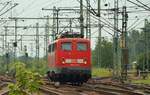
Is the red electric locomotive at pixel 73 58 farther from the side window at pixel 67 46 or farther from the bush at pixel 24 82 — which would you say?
the bush at pixel 24 82

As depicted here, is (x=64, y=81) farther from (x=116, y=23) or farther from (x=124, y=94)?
(x=116, y=23)

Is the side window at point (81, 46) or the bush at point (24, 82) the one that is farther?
the side window at point (81, 46)

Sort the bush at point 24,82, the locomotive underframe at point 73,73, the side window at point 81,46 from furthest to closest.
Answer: the side window at point 81,46
the locomotive underframe at point 73,73
the bush at point 24,82

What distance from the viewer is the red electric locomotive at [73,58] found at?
3388 cm

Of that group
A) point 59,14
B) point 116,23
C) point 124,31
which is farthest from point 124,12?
point 59,14

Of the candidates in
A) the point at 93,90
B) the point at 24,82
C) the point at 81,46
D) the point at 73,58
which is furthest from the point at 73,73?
the point at 24,82

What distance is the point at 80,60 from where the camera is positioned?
112ft

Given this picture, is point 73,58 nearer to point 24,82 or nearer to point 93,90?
point 93,90

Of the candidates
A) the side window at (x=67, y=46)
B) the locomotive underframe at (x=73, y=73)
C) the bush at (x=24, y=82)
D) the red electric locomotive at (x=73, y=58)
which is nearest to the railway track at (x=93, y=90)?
the locomotive underframe at (x=73, y=73)

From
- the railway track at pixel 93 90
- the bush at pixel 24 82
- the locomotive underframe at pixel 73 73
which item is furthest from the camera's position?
the locomotive underframe at pixel 73 73

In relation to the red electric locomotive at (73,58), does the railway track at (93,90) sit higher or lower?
lower

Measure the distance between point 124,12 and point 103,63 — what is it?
5628cm

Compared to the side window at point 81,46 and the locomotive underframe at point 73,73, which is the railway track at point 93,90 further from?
the side window at point 81,46

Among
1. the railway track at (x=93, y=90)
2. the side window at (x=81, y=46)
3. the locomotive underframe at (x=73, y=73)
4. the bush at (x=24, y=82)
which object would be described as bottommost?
the railway track at (x=93, y=90)
